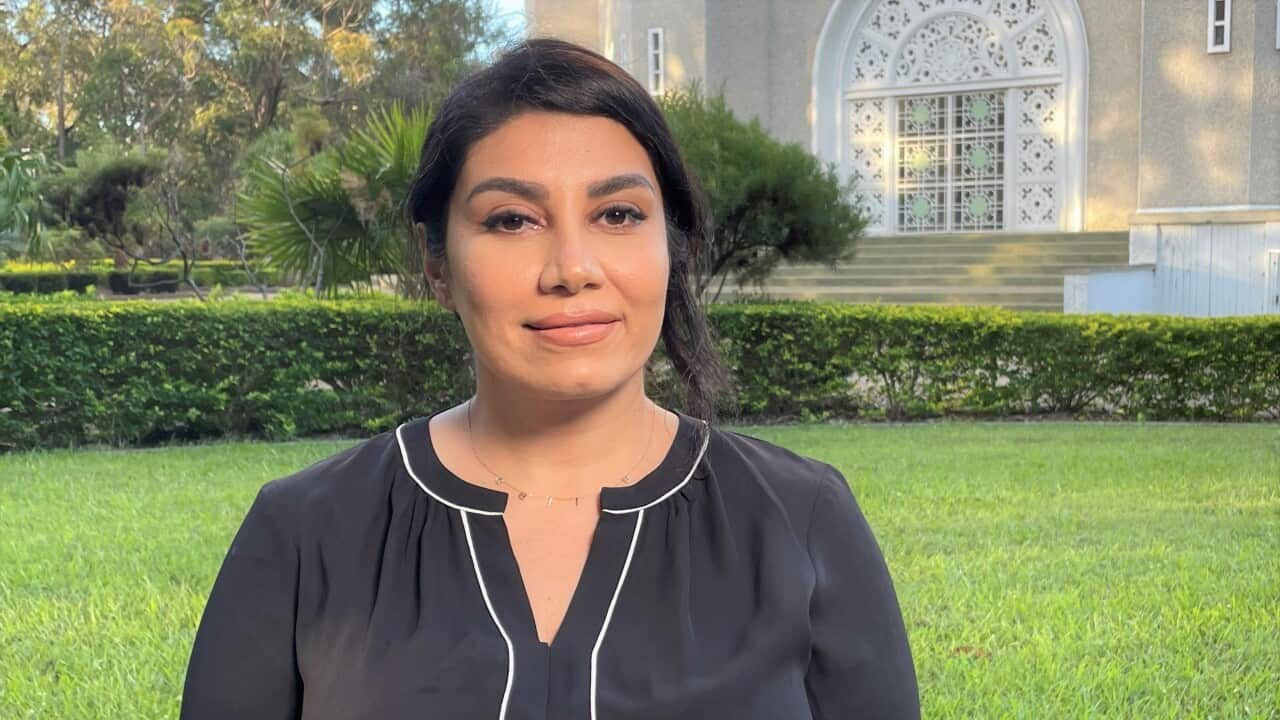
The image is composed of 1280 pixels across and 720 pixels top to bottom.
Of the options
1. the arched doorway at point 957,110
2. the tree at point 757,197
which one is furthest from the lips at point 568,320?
the arched doorway at point 957,110

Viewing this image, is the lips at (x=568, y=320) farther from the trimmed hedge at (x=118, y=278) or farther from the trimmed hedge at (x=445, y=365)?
the trimmed hedge at (x=118, y=278)

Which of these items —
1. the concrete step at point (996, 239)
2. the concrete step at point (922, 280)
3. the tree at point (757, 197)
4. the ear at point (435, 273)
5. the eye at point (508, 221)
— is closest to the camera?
the eye at point (508, 221)

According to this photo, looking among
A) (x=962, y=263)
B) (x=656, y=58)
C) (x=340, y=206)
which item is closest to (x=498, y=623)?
(x=340, y=206)

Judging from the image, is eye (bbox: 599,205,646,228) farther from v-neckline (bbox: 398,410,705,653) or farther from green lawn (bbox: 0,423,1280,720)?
green lawn (bbox: 0,423,1280,720)

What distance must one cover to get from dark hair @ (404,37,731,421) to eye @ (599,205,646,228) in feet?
0.31

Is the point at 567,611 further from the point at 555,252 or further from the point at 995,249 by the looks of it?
the point at 995,249

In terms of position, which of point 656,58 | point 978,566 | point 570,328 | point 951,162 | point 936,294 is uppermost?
point 656,58

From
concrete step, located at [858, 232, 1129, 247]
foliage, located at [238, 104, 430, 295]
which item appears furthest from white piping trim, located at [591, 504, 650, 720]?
concrete step, located at [858, 232, 1129, 247]

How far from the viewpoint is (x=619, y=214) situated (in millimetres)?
1746

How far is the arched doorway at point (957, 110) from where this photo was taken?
728 inches

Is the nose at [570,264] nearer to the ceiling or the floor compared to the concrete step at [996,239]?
nearer to the ceiling

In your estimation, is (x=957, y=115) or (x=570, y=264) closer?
(x=570, y=264)

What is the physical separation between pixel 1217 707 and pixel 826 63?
17.2 m

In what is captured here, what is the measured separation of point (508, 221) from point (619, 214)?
15cm
